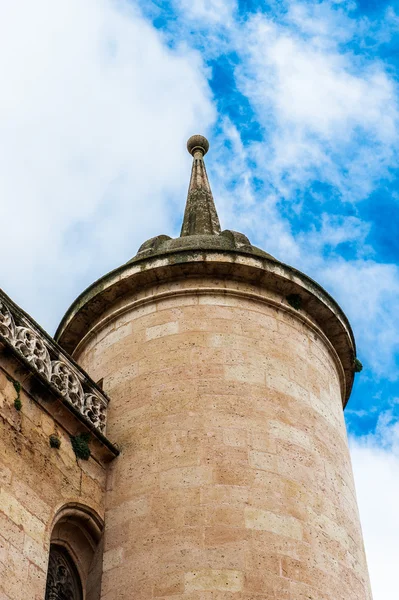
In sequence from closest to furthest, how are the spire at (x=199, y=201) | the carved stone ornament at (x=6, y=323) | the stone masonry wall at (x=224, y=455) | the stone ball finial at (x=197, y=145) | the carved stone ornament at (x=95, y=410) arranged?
the stone masonry wall at (x=224, y=455)
the carved stone ornament at (x=6, y=323)
the carved stone ornament at (x=95, y=410)
the spire at (x=199, y=201)
the stone ball finial at (x=197, y=145)

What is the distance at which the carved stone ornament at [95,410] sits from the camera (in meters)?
12.3

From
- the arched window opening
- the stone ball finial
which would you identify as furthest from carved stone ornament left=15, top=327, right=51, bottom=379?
the stone ball finial

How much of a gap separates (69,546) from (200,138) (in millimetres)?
10690

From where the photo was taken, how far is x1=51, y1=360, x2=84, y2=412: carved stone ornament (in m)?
11.9

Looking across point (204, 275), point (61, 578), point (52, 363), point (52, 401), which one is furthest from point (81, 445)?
point (204, 275)

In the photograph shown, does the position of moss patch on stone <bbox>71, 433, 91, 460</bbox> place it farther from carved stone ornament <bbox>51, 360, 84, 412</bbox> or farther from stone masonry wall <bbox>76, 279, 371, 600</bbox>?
stone masonry wall <bbox>76, 279, 371, 600</bbox>

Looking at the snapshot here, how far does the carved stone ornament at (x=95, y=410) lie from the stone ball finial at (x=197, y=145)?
27.5 feet

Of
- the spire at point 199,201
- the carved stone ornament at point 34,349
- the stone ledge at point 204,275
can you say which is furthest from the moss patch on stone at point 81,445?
the spire at point 199,201

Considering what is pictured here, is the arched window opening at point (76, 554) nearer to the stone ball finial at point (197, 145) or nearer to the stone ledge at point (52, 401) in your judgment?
the stone ledge at point (52, 401)

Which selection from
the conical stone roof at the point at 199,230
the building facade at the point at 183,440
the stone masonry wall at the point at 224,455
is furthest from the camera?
the conical stone roof at the point at 199,230

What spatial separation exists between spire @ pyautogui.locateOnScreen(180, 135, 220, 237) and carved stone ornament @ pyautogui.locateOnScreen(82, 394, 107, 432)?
5015 millimetres

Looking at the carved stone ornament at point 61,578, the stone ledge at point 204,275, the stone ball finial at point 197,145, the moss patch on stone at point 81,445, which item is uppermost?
the stone ball finial at point 197,145

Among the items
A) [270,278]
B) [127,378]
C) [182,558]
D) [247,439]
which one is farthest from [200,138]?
[182,558]

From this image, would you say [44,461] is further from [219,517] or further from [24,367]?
[219,517]
